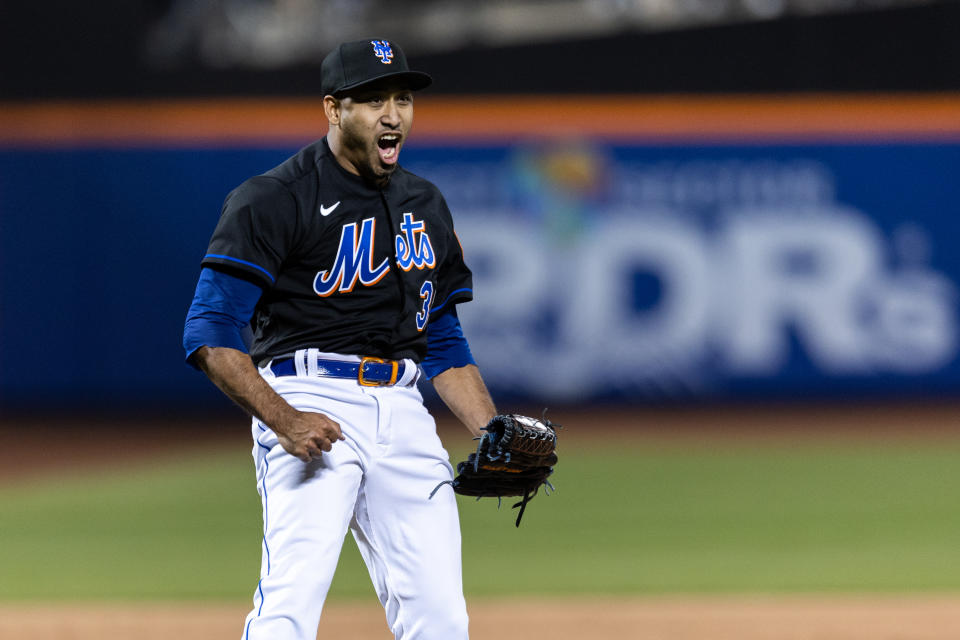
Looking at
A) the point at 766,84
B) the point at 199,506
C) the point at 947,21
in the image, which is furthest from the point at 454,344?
the point at 947,21

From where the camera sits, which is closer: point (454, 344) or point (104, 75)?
point (454, 344)

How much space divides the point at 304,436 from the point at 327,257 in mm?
456

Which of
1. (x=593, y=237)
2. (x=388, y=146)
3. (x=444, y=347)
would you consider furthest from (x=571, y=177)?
(x=388, y=146)

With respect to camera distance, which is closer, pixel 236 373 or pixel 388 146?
pixel 236 373

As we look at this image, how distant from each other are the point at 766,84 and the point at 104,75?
707 cm

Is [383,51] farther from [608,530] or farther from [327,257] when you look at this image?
[608,530]

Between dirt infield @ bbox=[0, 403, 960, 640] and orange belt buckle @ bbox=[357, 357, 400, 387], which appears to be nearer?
orange belt buckle @ bbox=[357, 357, 400, 387]

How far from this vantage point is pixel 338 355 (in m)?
3.00

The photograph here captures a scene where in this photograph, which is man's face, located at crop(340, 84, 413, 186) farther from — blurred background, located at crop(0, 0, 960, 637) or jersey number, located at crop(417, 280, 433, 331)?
blurred background, located at crop(0, 0, 960, 637)

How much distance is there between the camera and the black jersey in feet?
9.36

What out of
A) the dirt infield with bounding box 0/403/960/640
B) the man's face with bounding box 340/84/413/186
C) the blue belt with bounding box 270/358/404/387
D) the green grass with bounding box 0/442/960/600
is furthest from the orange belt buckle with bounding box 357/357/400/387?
the green grass with bounding box 0/442/960/600

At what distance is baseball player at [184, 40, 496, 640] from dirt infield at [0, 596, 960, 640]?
2477 mm

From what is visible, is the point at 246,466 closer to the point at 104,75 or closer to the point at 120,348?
the point at 120,348

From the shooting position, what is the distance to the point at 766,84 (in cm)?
1339
